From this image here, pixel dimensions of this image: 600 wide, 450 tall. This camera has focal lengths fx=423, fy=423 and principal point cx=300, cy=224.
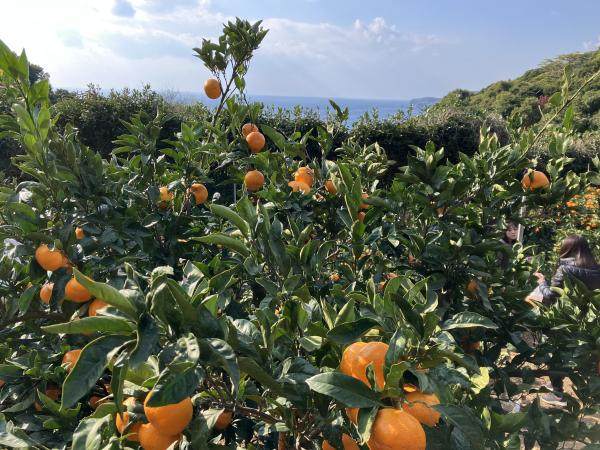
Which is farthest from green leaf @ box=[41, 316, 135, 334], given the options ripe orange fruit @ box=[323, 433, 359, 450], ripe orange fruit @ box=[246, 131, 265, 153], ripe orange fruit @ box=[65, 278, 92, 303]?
ripe orange fruit @ box=[246, 131, 265, 153]

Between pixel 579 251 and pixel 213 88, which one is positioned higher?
pixel 213 88

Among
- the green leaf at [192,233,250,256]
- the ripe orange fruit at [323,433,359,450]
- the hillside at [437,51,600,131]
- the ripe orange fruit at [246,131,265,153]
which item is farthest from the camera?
the hillside at [437,51,600,131]

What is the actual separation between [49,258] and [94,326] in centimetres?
70

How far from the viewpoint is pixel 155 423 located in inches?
25.7

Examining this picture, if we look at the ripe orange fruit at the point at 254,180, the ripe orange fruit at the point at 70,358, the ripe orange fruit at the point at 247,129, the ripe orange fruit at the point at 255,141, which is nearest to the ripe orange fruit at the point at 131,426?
the ripe orange fruit at the point at 70,358

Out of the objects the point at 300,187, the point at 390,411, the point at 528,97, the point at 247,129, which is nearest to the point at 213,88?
the point at 247,129

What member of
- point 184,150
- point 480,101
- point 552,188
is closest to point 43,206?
point 184,150

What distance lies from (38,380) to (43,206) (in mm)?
556

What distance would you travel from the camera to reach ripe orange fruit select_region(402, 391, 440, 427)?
66cm

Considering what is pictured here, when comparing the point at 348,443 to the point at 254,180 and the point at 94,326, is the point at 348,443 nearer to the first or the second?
the point at 94,326

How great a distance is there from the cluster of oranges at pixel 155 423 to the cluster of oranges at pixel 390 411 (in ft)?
0.87

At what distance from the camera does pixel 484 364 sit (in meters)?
1.37

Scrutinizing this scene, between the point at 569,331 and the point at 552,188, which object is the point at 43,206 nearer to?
the point at 569,331

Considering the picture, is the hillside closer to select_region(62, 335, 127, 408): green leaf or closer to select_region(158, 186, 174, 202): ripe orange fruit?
select_region(158, 186, 174, 202): ripe orange fruit
